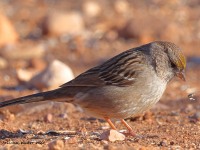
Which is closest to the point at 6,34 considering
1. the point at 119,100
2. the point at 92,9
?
the point at 92,9

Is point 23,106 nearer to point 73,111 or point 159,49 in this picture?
point 73,111

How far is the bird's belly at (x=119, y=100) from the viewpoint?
303 inches

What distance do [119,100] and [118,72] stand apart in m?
0.46

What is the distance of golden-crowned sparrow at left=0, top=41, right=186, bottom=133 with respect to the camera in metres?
7.72

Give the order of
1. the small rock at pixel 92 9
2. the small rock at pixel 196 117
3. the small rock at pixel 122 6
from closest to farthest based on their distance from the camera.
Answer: the small rock at pixel 196 117 < the small rock at pixel 92 9 < the small rock at pixel 122 6

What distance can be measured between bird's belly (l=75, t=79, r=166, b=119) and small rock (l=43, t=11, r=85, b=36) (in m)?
8.62

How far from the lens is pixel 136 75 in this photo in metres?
7.84

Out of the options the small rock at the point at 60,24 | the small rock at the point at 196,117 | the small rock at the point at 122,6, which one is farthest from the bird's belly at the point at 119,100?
the small rock at the point at 122,6

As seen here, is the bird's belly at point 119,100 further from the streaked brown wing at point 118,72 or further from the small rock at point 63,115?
the small rock at point 63,115

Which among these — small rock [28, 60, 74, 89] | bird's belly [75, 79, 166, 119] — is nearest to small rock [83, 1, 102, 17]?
small rock [28, 60, 74, 89]

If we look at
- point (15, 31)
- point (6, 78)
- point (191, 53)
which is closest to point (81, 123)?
point (6, 78)

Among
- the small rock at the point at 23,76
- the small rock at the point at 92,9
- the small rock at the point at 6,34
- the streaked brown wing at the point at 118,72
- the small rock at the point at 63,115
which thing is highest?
the small rock at the point at 92,9

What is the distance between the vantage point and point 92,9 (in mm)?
19328

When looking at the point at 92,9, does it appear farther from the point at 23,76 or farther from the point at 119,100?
the point at 119,100
